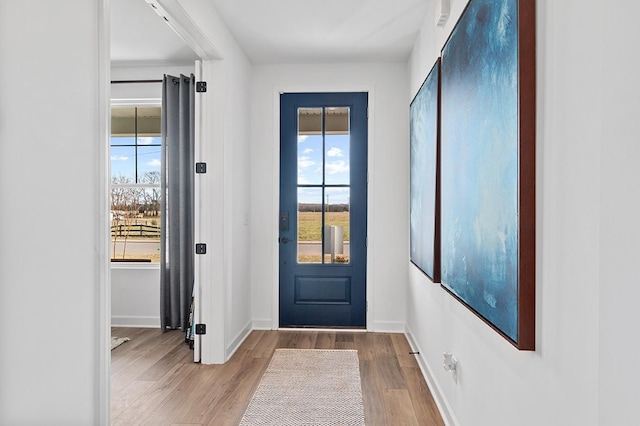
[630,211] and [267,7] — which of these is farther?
[267,7]

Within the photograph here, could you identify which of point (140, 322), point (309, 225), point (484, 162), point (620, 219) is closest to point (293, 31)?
point (309, 225)

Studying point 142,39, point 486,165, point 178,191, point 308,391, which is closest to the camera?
point 486,165

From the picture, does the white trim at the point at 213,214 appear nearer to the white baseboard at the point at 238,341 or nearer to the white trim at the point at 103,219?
the white baseboard at the point at 238,341

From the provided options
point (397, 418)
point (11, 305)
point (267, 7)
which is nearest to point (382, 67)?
point (267, 7)

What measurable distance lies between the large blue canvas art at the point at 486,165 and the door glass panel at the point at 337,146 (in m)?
2.19

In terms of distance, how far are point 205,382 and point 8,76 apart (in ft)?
8.10

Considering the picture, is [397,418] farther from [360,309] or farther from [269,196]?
[269,196]

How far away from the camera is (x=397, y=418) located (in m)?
2.66

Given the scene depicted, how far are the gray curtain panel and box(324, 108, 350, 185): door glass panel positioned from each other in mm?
1338

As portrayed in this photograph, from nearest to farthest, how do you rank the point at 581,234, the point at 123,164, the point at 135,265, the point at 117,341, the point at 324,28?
the point at 581,234, the point at 324,28, the point at 117,341, the point at 135,265, the point at 123,164

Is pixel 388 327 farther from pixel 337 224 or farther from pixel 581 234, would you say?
pixel 581 234

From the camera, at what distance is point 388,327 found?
4629mm

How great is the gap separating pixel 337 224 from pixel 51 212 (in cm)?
336

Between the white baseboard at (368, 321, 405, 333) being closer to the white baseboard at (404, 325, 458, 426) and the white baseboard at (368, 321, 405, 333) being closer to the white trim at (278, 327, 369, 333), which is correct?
the white trim at (278, 327, 369, 333)
